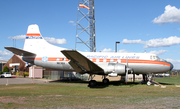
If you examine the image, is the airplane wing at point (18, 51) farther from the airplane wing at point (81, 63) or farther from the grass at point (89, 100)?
the grass at point (89, 100)

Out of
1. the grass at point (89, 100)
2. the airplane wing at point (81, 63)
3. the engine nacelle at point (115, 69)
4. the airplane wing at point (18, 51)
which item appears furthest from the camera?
the airplane wing at point (18, 51)

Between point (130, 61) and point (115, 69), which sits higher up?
point (130, 61)

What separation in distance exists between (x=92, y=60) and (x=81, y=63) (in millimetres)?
3604

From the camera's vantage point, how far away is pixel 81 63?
16.4m

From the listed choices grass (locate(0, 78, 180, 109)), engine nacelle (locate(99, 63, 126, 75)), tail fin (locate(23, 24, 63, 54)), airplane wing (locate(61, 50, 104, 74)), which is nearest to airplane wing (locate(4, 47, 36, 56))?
tail fin (locate(23, 24, 63, 54))

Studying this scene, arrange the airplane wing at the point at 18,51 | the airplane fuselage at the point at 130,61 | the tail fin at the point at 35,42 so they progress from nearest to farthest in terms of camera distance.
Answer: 1. the airplane wing at the point at 18,51
2. the airplane fuselage at the point at 130,61
3. the tail fin at the point at 35,42

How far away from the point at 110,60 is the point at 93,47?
18007mm

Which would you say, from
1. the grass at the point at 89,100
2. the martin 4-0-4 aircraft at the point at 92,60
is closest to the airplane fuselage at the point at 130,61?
the martin 4-0-4 aircraft at the point at 92,60

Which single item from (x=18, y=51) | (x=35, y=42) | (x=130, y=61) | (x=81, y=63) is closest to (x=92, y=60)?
(x=81, y=63)

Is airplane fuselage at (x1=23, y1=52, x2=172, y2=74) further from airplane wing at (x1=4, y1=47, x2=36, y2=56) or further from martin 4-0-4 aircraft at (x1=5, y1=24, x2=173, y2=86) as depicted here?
airplane wing at (x1=4, y1=47, x2=36, y2=56)

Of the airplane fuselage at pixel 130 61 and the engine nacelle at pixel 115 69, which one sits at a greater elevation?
the airplane fuselage at pixel 130 61

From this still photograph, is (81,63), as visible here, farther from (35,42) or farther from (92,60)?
(35,42)

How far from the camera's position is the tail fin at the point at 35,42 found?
71.7 ft

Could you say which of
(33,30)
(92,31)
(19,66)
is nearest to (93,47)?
(92,31)
